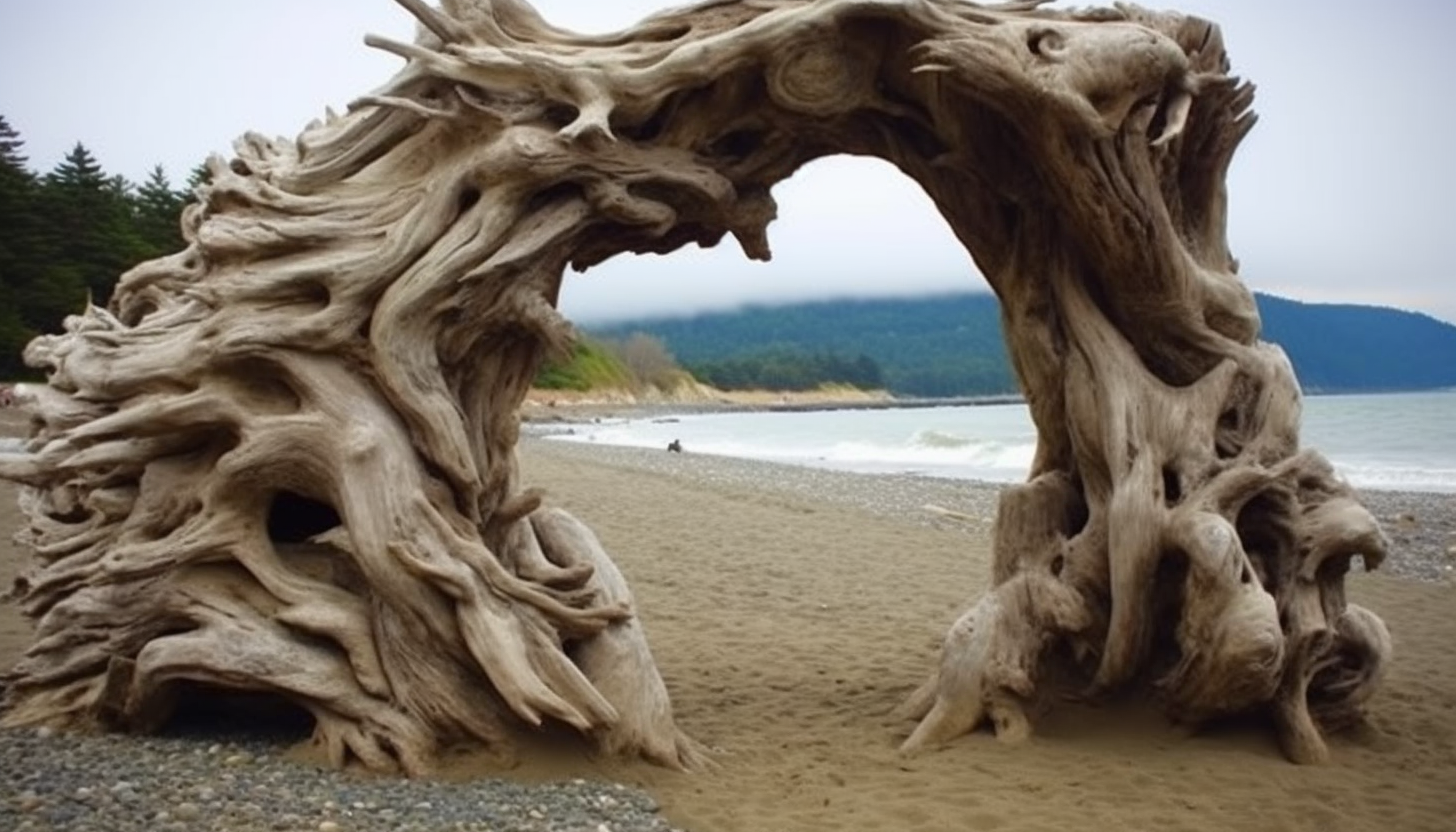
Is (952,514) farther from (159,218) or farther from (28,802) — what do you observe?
(159,218)

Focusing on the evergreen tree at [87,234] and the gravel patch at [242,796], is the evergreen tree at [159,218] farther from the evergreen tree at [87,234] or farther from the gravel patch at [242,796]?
the gravel patch at [242,796]

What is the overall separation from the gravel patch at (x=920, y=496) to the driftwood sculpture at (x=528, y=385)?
8.90 meters

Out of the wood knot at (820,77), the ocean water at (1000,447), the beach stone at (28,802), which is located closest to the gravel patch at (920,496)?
the ocean water at (1000,447)

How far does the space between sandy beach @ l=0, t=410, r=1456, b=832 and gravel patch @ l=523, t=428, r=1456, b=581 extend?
2.92 metres

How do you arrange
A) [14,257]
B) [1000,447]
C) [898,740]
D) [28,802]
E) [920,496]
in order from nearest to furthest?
[28,802] → [898,740] → [920,496] → [14,257] → [1000,447]

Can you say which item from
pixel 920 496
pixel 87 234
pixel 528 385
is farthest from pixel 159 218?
pixel 528 385

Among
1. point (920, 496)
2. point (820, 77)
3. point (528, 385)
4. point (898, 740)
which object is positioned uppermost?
point (820, 77)

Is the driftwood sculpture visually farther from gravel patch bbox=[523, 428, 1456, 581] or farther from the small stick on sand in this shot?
the small stick on sand

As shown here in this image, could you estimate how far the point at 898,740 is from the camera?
18.9ft

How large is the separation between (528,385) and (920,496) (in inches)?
678

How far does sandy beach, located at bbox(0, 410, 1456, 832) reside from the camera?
15.3 feet

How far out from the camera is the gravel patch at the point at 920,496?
1512 centimetres

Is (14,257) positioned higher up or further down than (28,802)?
higher up

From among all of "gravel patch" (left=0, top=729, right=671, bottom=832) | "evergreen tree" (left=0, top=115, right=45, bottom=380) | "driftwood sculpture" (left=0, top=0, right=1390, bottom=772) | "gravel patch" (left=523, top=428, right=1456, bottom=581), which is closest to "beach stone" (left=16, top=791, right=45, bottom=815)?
"gravel patch" (left=0, top=729, right=671, bottom=832)
